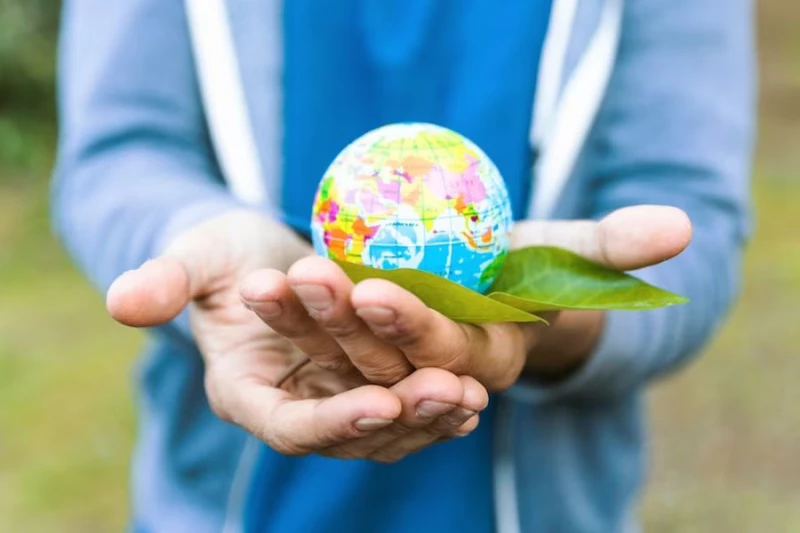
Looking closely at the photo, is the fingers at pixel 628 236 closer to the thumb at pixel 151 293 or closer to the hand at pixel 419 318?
the hand at pixel 419 318

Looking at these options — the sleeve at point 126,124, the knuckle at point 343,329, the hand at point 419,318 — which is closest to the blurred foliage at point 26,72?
the sleeve at point 126,124

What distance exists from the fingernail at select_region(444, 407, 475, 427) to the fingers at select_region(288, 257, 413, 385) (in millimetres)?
66

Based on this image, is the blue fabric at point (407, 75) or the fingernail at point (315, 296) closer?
the fingernail at point (315, 296)

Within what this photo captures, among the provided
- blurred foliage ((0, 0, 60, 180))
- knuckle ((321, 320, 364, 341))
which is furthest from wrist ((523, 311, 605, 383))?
blurred foliage ((0, 0, 60, 180))

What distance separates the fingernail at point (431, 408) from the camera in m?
0.93

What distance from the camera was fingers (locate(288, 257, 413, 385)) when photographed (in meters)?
0.89

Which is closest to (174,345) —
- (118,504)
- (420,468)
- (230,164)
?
(230,164)

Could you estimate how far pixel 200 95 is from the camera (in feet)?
4.78

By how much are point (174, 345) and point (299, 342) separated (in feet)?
1.49

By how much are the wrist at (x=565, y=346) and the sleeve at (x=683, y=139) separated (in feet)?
0.16

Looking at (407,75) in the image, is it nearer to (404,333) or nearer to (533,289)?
(533,289)

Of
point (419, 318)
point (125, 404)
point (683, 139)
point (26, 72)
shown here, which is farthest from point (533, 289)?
point (26, 72)

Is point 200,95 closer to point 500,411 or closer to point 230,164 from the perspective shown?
point 230,164

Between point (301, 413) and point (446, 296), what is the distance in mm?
178
